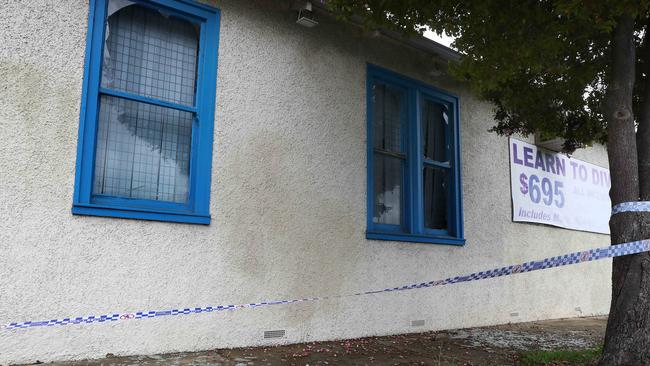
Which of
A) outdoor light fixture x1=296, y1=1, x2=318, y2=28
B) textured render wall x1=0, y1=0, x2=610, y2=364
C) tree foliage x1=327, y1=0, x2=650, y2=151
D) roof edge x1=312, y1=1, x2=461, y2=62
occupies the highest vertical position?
roof edge x1=312, y1=1, x2=461, y2=62

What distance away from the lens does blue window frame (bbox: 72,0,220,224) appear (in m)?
4.46

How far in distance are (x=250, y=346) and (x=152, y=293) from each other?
44.2 inches

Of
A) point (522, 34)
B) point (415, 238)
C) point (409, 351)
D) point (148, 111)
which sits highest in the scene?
point (522, 34)

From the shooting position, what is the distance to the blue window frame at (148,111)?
4465 mm

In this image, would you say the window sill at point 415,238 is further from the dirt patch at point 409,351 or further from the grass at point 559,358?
the grass at point 559,358

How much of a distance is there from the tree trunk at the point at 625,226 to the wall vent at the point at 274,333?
2897mm

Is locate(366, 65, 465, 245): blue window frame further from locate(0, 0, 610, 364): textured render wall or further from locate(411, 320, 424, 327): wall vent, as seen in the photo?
locate(411, 320, 424, 327): wall vent

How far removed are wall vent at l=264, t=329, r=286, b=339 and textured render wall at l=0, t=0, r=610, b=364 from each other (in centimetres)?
6

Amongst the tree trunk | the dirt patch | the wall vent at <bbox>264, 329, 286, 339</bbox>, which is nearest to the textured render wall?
the wall vent at <bbox>264, 329, 286, 339</bbox>

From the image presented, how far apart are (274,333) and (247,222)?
3.79 feet

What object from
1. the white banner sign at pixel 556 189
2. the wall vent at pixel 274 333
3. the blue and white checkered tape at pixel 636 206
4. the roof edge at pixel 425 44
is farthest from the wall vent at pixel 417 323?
the roof edge at pixel 425 44

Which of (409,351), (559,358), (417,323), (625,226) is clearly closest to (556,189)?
(417,323)

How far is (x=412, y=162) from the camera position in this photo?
22.7 ft

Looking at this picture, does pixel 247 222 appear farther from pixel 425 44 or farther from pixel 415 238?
pixel 425 44
